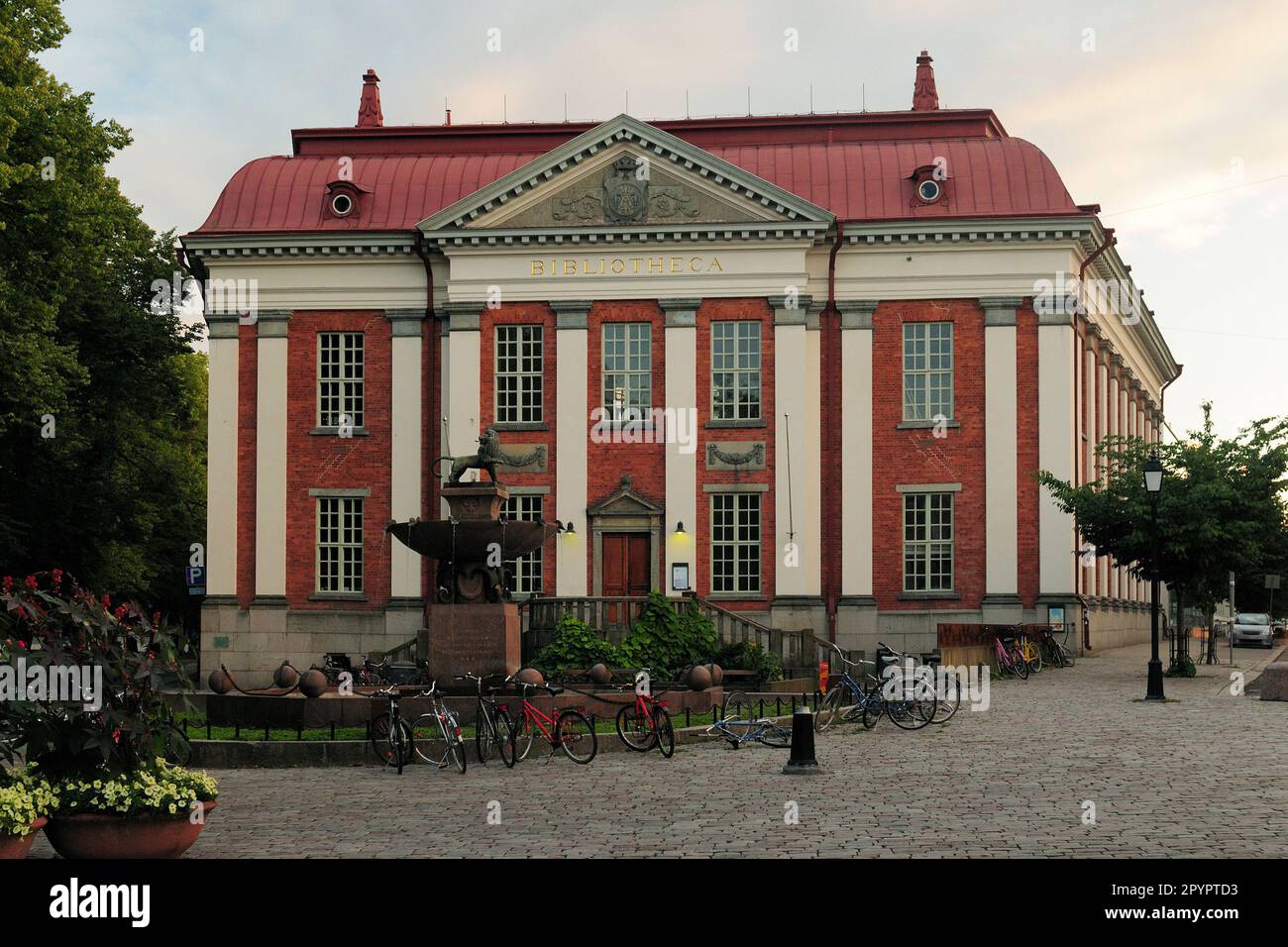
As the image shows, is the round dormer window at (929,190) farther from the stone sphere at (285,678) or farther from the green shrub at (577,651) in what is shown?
the stone sphere at (285,678)

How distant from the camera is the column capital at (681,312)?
41.2 m

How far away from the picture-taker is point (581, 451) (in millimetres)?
41406

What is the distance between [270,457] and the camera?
42.4 meters

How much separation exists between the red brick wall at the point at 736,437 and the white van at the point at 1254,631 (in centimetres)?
3455

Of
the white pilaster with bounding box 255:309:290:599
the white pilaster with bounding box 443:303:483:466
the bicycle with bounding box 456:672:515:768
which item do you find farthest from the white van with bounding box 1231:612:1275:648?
the bicycle with bounding box 456:672:515:768

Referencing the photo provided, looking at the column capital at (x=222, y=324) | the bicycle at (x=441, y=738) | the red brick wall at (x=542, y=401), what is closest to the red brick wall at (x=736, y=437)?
the red brick wall at (x=542, y=401)

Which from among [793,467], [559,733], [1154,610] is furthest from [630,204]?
[559,733]

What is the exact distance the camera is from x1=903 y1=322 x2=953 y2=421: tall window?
41.2 metres

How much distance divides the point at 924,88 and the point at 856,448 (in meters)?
14.4

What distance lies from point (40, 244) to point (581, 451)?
1352 centimetres

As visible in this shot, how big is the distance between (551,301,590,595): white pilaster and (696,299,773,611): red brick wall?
2.40 m

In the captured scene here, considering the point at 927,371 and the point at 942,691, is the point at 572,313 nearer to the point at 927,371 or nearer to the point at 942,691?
the point at 927,371
